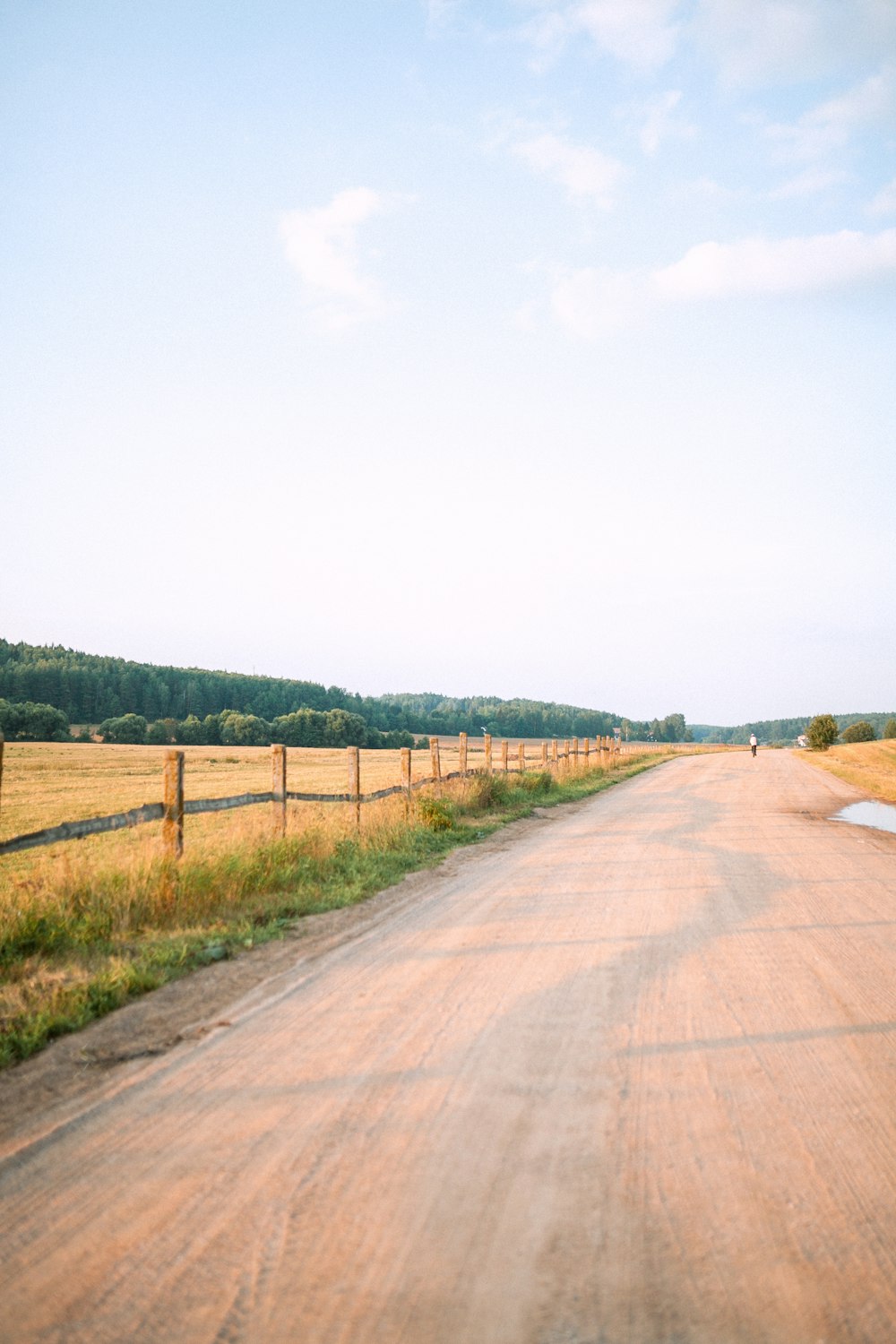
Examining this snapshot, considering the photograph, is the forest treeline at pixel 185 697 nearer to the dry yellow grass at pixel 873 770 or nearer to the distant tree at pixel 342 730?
the distant tree at pixel 342 730

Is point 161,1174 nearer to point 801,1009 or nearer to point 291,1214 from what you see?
point 291,1214

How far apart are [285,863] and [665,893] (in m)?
4.18

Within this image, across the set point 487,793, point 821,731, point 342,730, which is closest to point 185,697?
point 342,730

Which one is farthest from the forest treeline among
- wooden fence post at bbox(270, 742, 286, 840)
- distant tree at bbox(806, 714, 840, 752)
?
wooden fence post at bbox(270, 742, 286, 840)

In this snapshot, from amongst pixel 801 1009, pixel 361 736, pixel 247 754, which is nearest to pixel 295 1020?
pixel 801 1009

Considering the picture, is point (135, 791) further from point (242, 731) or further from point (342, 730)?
point (342, 730)

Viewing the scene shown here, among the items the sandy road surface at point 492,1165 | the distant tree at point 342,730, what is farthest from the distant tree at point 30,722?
the sandy road surface at point 492,1165

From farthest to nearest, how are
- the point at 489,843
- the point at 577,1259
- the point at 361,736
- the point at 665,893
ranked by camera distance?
the point at 361,736 < the point at 489,843 < the point at 665,893 < the point at 577,1259

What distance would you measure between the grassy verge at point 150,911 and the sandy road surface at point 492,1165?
3.02ft

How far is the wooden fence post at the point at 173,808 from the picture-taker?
316 inches

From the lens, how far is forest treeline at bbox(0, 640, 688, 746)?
91.5 meters

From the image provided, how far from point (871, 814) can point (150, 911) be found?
1615 cm

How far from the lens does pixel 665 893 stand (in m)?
8.38

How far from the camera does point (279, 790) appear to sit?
10328 millimetres
